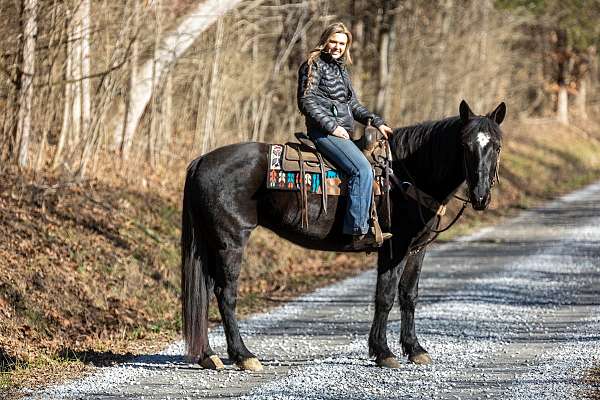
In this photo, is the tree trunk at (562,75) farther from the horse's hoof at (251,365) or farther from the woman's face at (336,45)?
the horse's hoof at (251,365)

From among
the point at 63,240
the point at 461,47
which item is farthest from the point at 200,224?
the point at 461,47

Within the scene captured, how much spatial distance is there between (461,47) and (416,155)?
25349 millimetres

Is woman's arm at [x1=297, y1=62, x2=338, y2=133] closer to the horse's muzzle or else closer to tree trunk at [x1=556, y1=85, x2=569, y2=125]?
the horse's muzzle

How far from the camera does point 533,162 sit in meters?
37.8

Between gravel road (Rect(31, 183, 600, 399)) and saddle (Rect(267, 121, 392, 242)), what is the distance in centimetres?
139

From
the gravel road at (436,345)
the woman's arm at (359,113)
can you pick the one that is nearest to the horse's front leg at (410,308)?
the gravel road at (436,345)

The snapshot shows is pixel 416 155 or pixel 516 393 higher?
pixel 416 155

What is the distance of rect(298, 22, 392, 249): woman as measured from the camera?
321 inches

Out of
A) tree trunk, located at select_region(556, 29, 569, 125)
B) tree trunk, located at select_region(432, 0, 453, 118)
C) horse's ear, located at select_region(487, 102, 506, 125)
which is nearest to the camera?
horse's ear, located at select_region(487, 102, 506, 125)

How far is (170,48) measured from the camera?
16750 millimetres

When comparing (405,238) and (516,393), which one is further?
(405,238)

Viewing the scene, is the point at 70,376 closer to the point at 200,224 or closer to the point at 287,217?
the point at 200,224

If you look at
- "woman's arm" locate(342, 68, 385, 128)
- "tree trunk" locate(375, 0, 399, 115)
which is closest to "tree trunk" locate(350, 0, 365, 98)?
"tree trunk" locate(375, 0, 399, 115)

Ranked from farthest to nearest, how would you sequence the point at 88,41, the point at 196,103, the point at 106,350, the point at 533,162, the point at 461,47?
the point at 533,162 < the point at 461,47 < the point at 196,103 < the point at 88,41 < the point at 106,350
